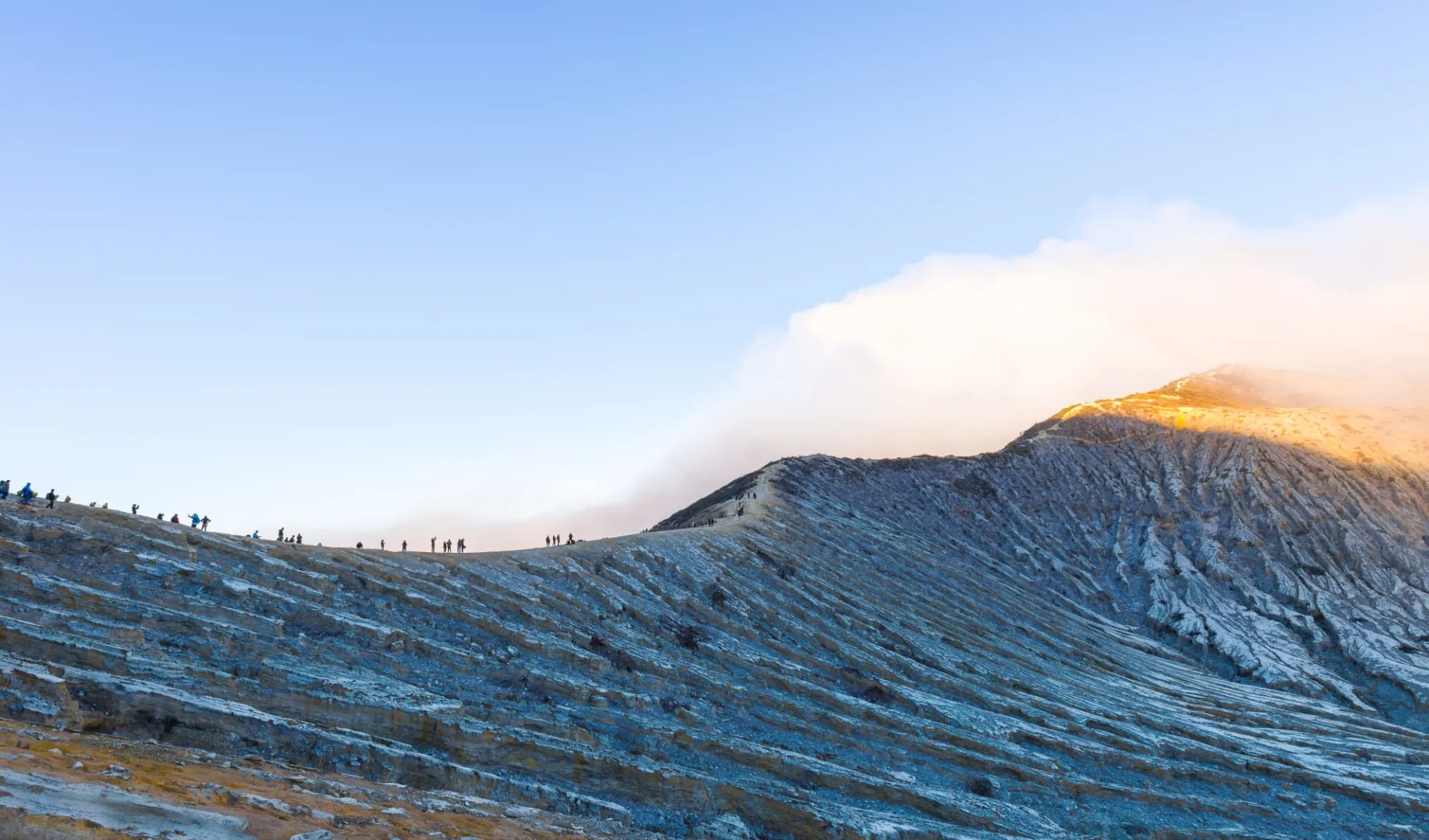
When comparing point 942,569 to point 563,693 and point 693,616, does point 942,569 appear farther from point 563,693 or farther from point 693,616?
point 563,693

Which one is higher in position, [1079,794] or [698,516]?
[698,516]

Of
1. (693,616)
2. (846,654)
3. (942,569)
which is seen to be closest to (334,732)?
(693,616)

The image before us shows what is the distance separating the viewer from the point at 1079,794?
119ft

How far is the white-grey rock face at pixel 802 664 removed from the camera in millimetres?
24547

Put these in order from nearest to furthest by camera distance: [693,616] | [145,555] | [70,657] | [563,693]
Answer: [70,657] < [145,555] < [563,693] < [693,616]

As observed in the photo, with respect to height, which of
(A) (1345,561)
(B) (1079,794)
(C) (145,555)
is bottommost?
(B) (1079,794)

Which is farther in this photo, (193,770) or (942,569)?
(942,569)

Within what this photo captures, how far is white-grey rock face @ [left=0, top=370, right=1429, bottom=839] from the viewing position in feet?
80.5

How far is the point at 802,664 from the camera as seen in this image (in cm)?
4131

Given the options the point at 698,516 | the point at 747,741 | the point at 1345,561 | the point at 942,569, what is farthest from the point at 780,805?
the point at 1345,561

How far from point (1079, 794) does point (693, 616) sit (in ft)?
59.0

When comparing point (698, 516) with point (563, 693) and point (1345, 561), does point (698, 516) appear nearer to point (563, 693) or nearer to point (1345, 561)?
point (563, 693)

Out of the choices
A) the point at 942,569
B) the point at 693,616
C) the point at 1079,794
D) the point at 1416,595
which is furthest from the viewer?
the point at 1416,595

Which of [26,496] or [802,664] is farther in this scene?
[802,664]
